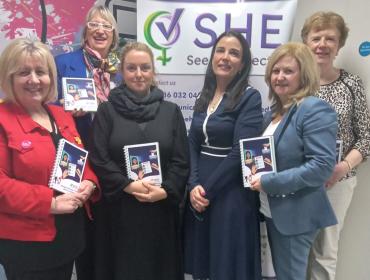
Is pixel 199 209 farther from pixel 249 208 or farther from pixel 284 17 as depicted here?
pixel 284 17

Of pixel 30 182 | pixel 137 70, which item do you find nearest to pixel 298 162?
pixel 137 70

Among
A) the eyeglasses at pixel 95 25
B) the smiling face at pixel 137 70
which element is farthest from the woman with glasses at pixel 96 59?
the smiling face at pixel 137 70

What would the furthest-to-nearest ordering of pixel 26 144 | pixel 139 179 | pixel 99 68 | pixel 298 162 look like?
pixel 99 68
pixel 139 179
pixel 298 162
pixel 26 144

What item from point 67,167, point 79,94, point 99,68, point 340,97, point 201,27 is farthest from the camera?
point 201,27

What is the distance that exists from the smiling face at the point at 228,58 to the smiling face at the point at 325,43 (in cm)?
57

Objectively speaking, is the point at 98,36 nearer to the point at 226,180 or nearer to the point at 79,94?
the point at 79,94

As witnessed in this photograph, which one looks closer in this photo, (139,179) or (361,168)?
(139,179)

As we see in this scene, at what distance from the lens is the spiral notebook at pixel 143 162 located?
193 cm

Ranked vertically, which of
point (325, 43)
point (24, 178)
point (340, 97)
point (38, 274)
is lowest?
point (38, 274)

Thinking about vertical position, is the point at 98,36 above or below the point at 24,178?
above

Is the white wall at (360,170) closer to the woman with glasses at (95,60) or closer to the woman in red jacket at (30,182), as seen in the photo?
the woman with glasses at (95,60)

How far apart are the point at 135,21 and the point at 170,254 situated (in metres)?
1.86

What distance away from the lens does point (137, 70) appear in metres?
2.02

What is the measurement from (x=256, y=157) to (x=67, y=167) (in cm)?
90
